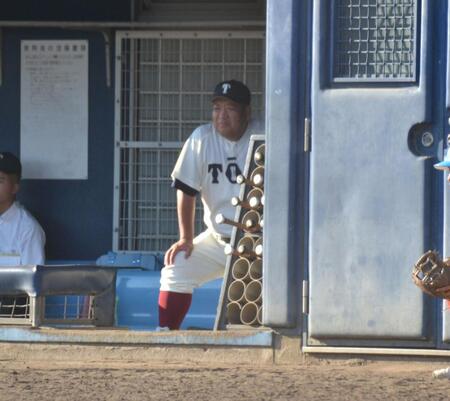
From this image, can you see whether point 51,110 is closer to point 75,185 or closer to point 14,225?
point 75,185

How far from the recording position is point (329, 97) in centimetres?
682

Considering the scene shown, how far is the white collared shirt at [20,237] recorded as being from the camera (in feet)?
31.7

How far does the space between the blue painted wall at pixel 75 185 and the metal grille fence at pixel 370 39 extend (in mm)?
3493

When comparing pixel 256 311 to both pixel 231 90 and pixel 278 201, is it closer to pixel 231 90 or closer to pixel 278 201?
pixel 278 201

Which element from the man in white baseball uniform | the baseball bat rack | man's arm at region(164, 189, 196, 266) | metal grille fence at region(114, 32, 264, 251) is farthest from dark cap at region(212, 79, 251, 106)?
metal grille fence at region(114, 32, 264, 251)

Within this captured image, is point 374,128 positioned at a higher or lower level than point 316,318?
higher

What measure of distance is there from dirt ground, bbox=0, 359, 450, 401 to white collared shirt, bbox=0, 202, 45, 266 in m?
2.47

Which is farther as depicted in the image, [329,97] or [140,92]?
[140,92]

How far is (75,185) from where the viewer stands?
33.4 ft

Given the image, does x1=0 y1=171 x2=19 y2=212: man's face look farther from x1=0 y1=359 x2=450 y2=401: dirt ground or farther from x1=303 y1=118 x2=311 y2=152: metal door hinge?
x1=303 y1=118 x2=311 y2=152: metal door hinge

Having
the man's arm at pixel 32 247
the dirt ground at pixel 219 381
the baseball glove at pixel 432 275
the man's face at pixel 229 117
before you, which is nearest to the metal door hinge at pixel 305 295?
the dirt ground at pixel 219 381

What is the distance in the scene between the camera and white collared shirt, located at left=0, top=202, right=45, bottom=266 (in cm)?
966

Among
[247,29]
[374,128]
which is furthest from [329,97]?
[247,29]

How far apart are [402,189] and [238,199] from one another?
1204 mm
